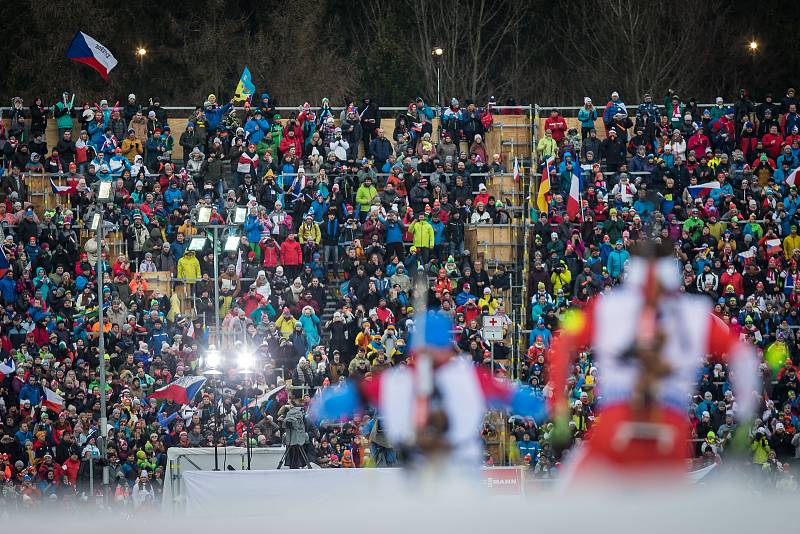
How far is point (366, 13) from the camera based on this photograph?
58.6 m

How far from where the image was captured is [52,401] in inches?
971

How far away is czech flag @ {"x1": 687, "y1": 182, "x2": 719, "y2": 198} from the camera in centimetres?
2994

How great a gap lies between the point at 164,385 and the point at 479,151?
9.75 meters

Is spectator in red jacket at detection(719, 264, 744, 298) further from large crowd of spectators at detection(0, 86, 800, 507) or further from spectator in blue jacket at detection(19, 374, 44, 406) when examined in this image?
spectator in blue jacket at detection(19, 374, 44, 406)

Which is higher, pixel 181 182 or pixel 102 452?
pixel 181 182

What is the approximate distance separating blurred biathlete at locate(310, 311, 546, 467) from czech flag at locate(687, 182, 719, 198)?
23.5 meters

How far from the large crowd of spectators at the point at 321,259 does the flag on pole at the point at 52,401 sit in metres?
0.10

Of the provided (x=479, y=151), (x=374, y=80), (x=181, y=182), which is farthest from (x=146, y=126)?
(x=374, y=80)

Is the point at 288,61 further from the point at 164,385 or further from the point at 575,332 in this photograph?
the point at 575,332

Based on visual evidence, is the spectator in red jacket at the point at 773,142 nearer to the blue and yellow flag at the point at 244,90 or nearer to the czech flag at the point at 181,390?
the blue and yellow flag at the point at 244,90

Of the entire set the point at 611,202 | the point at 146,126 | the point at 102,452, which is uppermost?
the point at 146,126

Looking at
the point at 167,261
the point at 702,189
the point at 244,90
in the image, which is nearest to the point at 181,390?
the point at 167,261

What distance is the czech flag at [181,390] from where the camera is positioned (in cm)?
2433

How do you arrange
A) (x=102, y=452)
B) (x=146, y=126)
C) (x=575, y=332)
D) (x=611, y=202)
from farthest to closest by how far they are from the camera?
(x=146, y=126)
(x=611, y=202)
(x=102, y=452)
(x=575, y=332)
